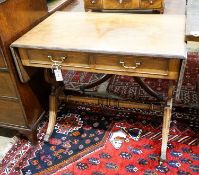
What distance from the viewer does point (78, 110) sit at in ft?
7.26

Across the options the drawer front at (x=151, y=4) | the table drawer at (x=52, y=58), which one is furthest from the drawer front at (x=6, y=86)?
the drawer front at (x=151, y=4)

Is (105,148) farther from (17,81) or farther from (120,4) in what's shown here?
(120,4)

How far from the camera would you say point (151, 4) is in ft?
8.84

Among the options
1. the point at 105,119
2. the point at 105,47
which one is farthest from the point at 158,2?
the point at 105,47

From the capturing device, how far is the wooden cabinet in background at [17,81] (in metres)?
1.50

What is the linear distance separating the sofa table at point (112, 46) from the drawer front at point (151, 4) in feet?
3.47

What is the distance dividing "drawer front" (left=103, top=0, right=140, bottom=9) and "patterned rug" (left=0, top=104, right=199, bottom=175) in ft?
3.98

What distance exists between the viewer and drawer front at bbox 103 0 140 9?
2.73 m

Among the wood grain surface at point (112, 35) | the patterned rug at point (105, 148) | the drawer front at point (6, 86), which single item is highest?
the wood grain surface at point (112, 35)

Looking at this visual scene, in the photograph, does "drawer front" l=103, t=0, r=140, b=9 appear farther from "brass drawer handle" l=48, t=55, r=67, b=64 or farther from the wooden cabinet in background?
"brass drawer handle" l=48, t=55, r=67, b=64

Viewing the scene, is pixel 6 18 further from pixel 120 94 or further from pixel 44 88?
pixel 120 94

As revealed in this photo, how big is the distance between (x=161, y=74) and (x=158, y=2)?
1548 millimetres

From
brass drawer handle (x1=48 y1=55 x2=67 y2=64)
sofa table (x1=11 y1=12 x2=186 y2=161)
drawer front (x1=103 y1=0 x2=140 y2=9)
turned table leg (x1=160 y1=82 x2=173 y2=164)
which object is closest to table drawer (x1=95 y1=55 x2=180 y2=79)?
sofa table (x1=11 y1=12 x2=186 y2=161)

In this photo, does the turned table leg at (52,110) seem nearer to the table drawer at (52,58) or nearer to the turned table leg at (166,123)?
the table drawer at (52,58)
